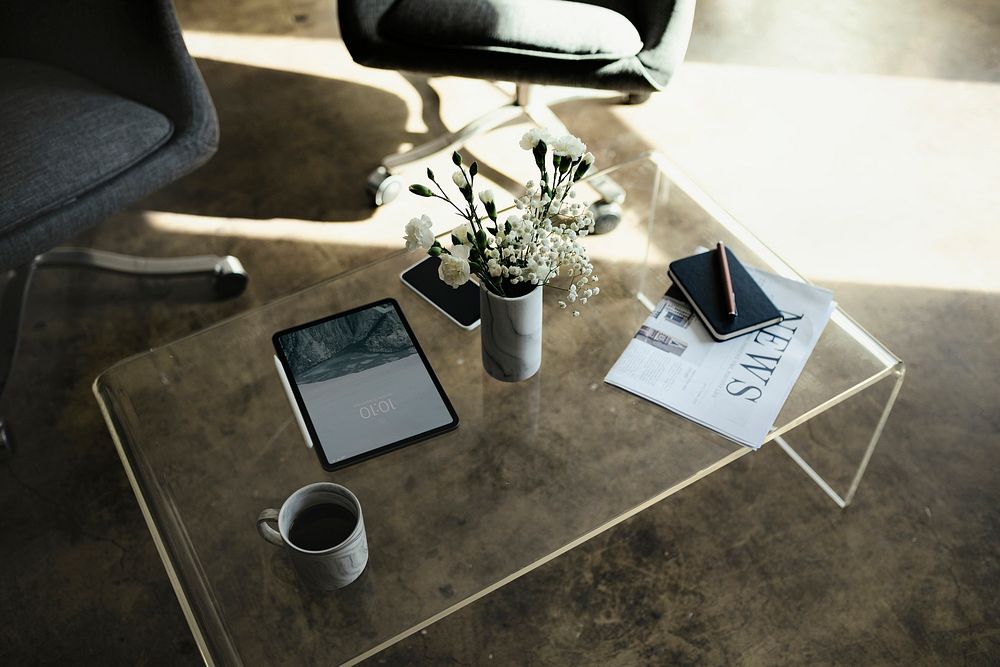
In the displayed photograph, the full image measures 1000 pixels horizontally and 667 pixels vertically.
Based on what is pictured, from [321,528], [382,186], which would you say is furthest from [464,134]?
[321,528]

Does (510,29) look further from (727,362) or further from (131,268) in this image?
(131,268)

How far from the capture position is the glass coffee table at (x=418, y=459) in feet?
3.47

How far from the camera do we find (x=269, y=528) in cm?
106

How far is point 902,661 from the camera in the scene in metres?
1.32

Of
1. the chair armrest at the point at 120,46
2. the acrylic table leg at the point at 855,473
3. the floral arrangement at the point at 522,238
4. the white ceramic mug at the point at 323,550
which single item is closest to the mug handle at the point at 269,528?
the white ceramic mug at the point at 323,550

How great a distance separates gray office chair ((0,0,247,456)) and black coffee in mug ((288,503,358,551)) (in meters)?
0.71

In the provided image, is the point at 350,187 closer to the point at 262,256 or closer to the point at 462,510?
the point at 262,256

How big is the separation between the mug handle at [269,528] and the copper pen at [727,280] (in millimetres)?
668

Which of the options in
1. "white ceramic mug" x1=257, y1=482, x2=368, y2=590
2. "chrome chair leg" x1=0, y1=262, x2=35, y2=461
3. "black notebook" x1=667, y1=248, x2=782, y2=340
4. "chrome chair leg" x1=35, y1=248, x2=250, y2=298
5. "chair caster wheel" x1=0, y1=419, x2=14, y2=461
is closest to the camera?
"white ceramic mug" x1=257, y1=482, x2=368, y2=590

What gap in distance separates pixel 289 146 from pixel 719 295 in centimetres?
124

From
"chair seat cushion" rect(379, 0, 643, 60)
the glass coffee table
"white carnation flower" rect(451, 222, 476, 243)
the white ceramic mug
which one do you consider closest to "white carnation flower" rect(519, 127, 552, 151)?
"white carnation flower" rect(451, 222, 476, 243)

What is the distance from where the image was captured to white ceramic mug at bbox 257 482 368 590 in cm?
101

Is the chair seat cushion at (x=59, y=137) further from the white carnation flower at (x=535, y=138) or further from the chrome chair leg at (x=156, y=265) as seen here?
the white carnation flower at (x=535, y=138)

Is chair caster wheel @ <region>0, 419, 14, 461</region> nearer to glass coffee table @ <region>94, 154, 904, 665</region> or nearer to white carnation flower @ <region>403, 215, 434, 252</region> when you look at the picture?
glass coffee table @ <region>94, 154, 904, 665</region>
